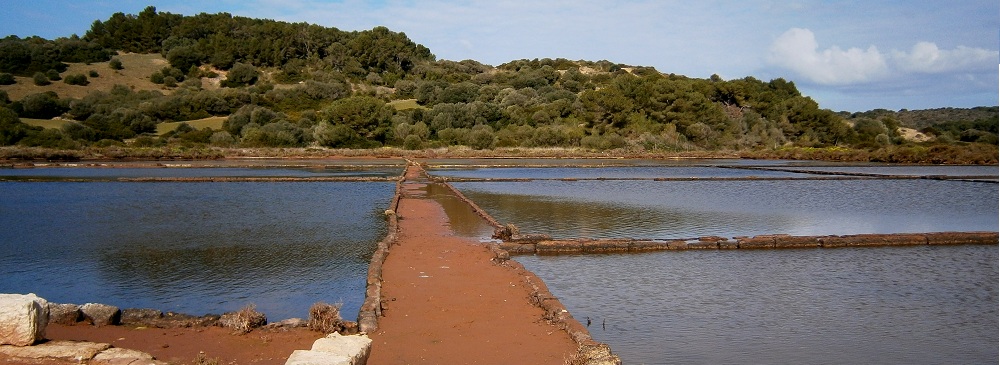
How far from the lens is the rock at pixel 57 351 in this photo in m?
4.90

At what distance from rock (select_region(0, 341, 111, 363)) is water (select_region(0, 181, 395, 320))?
1.79m

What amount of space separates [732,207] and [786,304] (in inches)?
382

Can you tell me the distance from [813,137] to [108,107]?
57.0 m

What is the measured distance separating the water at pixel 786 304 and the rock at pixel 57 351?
3.61 m

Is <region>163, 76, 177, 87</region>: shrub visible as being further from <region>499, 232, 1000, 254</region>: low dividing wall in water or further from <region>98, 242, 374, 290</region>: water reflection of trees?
<region>499, 232, 1000, 254</region>: low dividing wall in water

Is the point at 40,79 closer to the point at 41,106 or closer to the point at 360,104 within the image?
the point at 41,106

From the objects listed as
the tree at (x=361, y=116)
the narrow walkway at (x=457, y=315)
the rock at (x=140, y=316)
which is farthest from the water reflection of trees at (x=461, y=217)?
the tree at (x=361, y=116)

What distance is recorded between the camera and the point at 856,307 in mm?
7285

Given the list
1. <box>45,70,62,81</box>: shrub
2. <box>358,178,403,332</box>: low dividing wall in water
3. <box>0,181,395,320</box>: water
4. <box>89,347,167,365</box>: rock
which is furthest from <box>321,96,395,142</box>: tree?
<box>89,347,167,365</box>: rock

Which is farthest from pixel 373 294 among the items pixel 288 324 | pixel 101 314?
pixel 101 314

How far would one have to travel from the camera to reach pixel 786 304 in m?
7.37

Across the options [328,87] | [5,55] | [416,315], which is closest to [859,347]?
[416,315]

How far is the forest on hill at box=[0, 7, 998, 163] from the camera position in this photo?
51.6 meters

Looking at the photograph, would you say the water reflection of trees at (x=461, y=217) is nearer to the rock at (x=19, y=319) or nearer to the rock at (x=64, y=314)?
the rock at (x=64, y=314)
